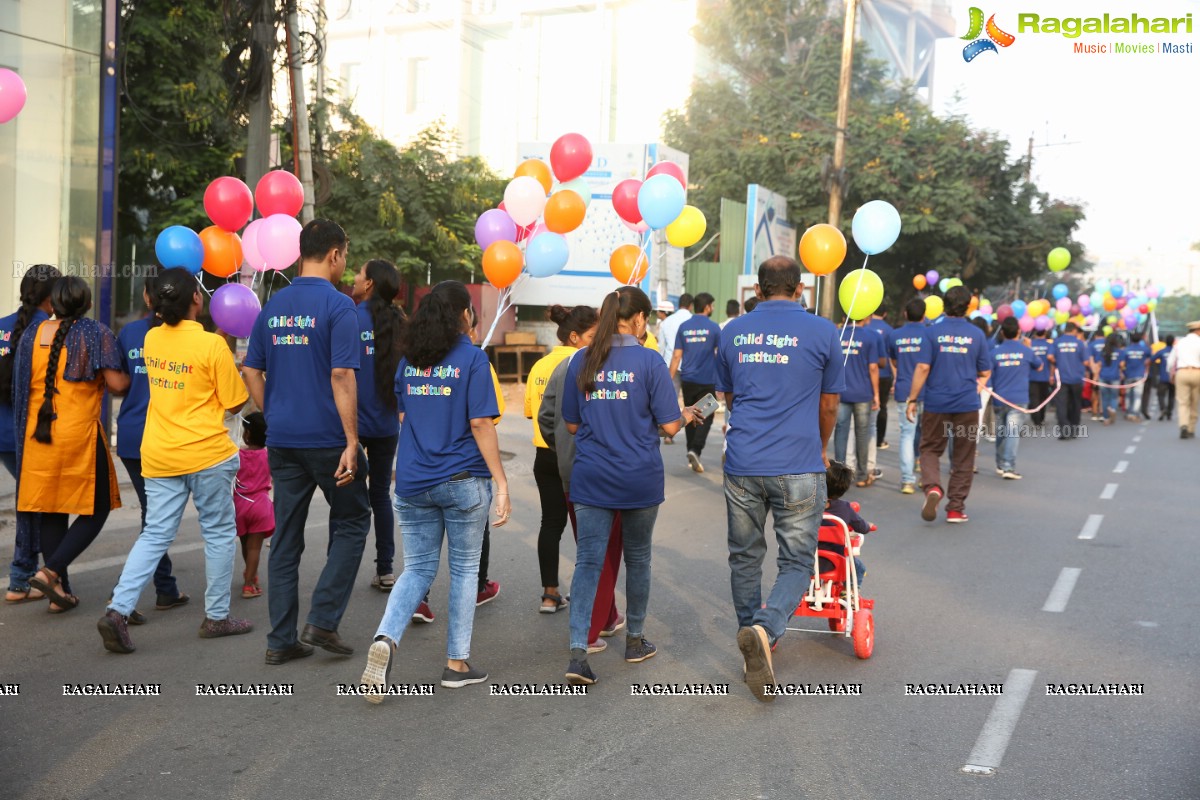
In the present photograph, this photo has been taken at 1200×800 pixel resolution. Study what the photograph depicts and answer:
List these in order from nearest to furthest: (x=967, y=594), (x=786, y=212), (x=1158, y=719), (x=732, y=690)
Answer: (x=1158, y=719) < (x=732, y=690) < (x=967, y=594) < (x=786, y=212)

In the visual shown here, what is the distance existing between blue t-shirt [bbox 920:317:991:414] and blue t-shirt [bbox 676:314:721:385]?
8.99 ft

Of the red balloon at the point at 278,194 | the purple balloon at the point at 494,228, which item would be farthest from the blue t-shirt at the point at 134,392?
the purple balloon at the point at 494,228

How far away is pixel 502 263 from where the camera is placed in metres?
8.38

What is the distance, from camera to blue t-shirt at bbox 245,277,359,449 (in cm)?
511

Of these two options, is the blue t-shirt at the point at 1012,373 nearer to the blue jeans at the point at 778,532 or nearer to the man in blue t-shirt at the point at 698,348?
the man in blue t-shirt at the point at 698,348

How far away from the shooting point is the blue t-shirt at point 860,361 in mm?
11336

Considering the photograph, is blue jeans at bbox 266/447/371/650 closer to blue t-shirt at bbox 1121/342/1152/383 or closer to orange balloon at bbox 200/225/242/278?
orange balloon at bbox 200/225/242/278

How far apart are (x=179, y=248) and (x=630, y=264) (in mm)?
4149

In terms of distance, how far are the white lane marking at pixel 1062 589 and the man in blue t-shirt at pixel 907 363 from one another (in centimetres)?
277

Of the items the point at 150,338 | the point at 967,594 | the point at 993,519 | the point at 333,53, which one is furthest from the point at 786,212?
the point at 333,53

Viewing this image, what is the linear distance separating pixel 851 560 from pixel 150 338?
3626mm

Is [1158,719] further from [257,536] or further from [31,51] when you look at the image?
[31,51]

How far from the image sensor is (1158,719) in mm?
4672

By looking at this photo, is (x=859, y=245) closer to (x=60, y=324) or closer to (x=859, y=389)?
(x=859, y=389)
